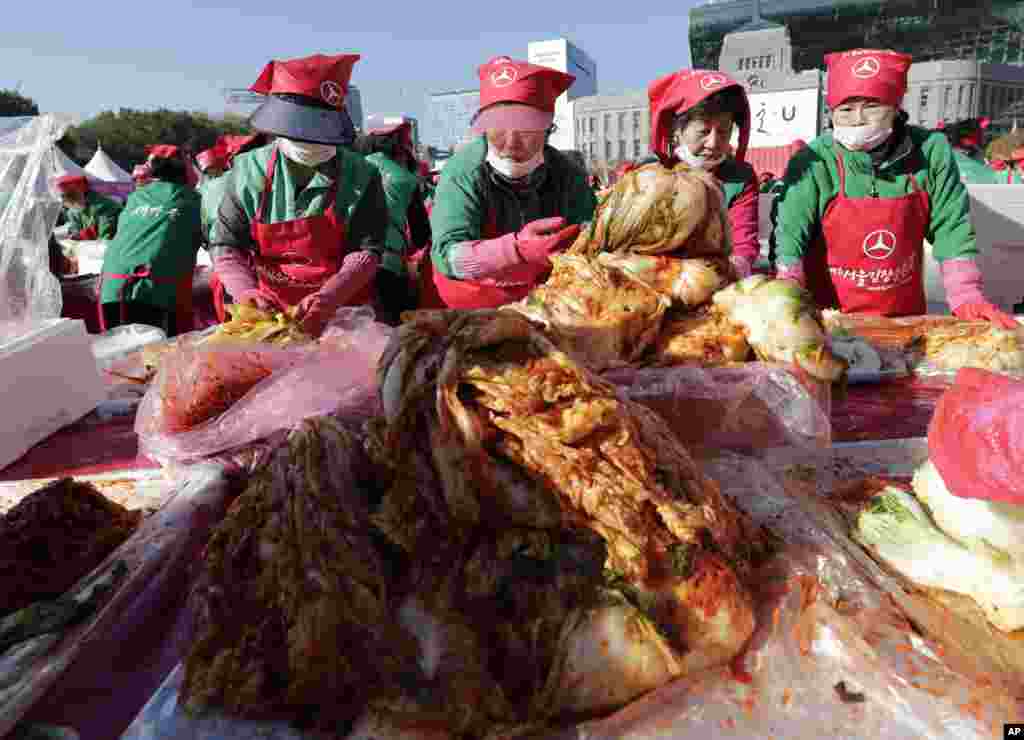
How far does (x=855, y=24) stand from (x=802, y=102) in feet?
148

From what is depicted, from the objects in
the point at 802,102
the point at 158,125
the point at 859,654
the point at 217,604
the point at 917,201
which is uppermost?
the point at 158,125

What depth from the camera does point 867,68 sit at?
2652mm

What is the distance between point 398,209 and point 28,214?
238 centimetres

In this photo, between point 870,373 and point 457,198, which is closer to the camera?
point 870,373

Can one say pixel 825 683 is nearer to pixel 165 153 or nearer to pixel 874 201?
pixel 874 201

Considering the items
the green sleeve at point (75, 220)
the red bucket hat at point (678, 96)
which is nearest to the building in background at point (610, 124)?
the green sleeve at point (75, 220)

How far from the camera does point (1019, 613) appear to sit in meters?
1.01

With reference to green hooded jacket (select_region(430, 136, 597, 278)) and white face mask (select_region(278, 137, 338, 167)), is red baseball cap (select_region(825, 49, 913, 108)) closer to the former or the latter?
green hooded jacket (select_region(430, 136, 597, 278))

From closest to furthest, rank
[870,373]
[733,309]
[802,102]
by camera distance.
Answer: [733,309] → [870,373] → [802,102]

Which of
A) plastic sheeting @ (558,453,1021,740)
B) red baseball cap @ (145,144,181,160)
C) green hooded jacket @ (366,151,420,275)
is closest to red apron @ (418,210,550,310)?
green hooded jacket @ (366,151,420,275)

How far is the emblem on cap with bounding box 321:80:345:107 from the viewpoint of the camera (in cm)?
268

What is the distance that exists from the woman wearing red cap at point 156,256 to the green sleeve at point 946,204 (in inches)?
179

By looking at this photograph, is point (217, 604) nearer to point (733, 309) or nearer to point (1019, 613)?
point (1019, 613)

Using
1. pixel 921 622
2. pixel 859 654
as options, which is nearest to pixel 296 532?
pixel 859 654
